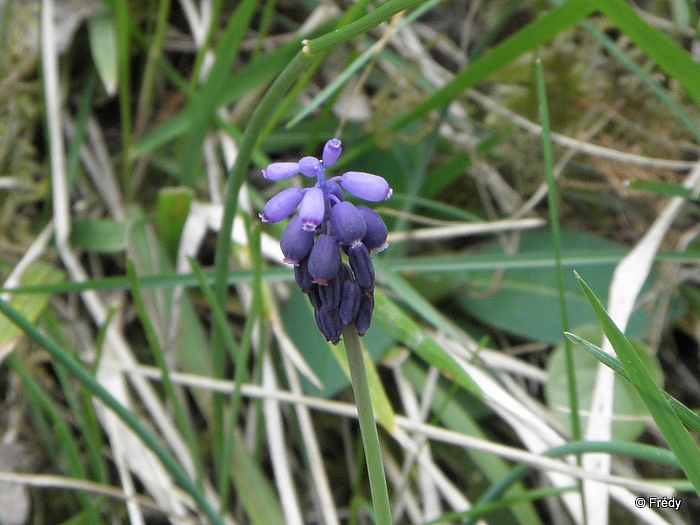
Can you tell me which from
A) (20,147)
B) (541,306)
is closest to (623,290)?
(541,306)

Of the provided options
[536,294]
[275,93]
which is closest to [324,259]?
[275,93]

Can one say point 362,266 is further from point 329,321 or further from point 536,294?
point 536,294

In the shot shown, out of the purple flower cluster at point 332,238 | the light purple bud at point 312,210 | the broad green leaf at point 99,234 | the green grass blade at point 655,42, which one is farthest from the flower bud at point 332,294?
the broad green leaf at point 99,234

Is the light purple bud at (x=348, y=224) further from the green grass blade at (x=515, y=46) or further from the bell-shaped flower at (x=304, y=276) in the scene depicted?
the green grass blade at (x=515, y=46)

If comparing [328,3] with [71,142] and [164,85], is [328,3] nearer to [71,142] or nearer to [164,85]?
[164,85]

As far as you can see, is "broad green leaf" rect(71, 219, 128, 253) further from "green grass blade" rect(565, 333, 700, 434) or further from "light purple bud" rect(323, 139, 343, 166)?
"green grass blade" rect(565, 333, 700, 434)

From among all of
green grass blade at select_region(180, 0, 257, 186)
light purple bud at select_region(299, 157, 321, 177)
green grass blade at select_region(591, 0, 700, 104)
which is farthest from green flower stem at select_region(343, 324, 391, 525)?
green grass blade at select_region(180, 0, 257, 186)
